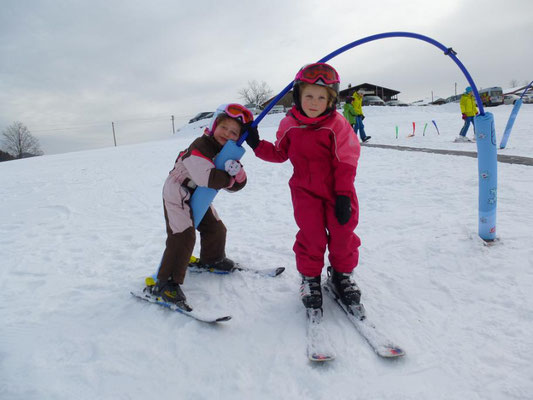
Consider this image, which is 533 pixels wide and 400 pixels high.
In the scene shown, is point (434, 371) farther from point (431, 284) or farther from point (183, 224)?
point (183, 224)

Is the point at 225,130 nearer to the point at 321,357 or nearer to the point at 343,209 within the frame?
the point at 343,209

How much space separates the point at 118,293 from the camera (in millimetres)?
2834

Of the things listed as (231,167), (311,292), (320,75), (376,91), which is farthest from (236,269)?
(376,91)

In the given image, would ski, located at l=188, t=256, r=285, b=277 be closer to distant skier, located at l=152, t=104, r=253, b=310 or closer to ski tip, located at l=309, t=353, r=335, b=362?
distant skier, located at l=152, t=104, r=253, b=310

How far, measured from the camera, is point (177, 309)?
8.11 feet

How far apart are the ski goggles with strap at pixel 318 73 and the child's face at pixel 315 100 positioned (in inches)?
2.2

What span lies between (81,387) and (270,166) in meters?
7.07

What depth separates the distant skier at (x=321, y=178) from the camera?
91.8 inches

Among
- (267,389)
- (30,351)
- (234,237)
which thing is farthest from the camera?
(234,237)

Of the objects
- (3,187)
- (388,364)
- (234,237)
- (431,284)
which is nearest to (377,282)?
(431,284)

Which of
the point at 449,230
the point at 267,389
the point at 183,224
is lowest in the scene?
the point at 267,389

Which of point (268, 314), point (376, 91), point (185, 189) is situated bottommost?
point (268, 314)

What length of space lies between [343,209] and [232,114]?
3.61ft

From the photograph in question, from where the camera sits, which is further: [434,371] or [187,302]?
[187,302]
